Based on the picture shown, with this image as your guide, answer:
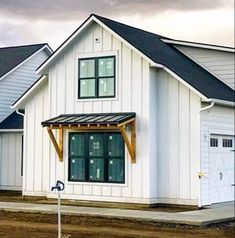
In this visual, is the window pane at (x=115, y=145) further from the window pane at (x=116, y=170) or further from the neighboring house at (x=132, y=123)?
the window pane at (x=116, y=170)

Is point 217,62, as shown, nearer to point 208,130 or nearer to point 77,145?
point 208,130

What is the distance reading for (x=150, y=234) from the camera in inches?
481

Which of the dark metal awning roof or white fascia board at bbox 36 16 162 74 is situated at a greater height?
white fascia board at bbox 36 16 162 74

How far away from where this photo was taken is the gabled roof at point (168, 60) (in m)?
17.7

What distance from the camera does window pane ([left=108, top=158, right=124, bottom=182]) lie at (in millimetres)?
17906

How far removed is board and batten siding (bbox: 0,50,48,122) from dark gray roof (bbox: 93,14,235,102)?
8.01m

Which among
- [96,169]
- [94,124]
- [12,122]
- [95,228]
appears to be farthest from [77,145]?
[12,122]

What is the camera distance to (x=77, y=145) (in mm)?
18844

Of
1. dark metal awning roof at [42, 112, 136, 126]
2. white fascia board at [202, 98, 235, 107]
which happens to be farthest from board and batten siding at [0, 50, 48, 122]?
white fascia board at [202, 98, 235, 107]

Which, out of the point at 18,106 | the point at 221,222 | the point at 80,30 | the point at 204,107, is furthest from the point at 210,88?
the point at 18,106

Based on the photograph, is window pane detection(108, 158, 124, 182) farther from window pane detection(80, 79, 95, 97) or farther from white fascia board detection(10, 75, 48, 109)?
white fascia board detection(10, 75, 48, 109)

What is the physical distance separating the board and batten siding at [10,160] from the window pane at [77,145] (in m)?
6.17

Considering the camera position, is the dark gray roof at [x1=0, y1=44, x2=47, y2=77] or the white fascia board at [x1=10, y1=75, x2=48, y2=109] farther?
the dark gray roof at [x1=0, y1=44, x2=47, y2=77]

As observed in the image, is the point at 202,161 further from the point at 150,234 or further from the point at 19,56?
the point at 19,56
